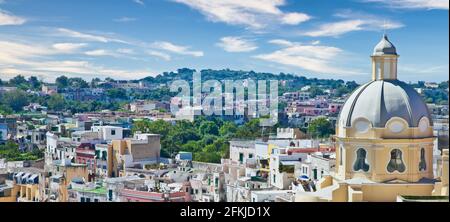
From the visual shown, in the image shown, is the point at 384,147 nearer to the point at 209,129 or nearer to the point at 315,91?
the point at 209,129

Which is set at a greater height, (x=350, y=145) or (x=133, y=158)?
(x=350, y=145)

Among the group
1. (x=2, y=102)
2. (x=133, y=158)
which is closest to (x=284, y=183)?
(x=133, y=158)

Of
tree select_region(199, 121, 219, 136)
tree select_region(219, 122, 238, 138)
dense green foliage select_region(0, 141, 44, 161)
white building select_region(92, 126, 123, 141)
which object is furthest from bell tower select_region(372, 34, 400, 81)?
tree select_region(199, 121, 219, 136)

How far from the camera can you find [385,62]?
4934 mm

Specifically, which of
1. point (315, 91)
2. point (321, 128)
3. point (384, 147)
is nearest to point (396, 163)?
point (384, 147)

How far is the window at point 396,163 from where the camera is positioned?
462cm

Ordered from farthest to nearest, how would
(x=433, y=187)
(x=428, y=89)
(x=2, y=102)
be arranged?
(x=2, y=102), (x=428, y=89), (x=433, y=187)

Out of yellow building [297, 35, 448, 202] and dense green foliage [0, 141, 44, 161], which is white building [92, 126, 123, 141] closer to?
dense green foliage [0, 141, 44, 161]

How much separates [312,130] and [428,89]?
31.5 feet

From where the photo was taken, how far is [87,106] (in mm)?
25703

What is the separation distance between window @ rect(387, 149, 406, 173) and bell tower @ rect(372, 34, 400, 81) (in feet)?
1.96

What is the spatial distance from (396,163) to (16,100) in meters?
21.6
